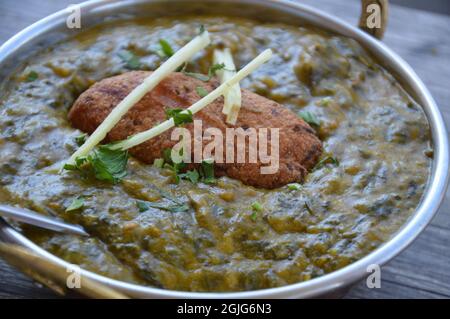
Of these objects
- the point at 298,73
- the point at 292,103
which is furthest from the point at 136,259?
the point at 298,73

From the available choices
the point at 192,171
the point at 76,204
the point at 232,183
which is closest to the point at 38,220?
the point at 76,204

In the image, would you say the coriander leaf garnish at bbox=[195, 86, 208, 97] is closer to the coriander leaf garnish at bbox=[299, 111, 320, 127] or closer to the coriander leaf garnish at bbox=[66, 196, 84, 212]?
the coriander leaf garnish at bbox=[299, 111, 320, 127]

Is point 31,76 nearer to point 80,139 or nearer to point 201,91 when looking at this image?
point 80,139

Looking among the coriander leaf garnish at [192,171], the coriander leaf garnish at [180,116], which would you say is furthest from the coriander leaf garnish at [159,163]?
the coriander leaf garnish at [180,116]

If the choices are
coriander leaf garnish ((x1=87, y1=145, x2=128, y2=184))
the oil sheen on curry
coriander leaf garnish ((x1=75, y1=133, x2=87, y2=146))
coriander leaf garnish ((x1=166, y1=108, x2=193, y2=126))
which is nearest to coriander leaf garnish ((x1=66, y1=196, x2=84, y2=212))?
the oil sheen on curry
